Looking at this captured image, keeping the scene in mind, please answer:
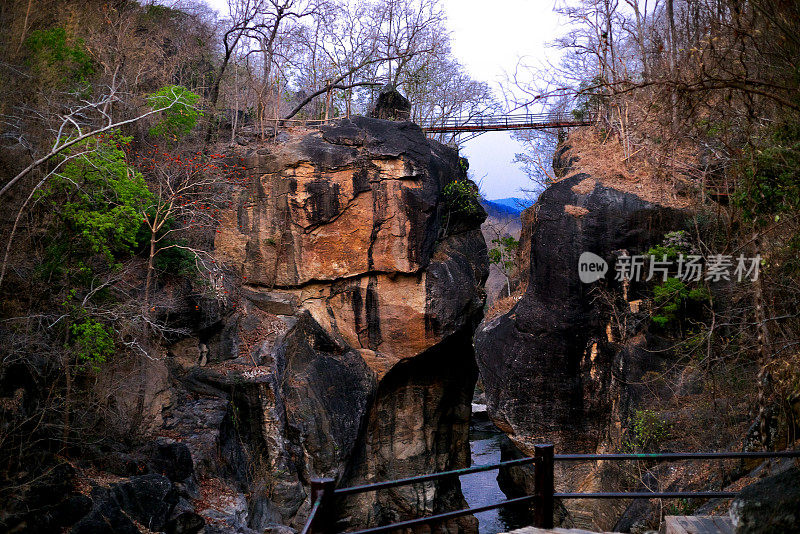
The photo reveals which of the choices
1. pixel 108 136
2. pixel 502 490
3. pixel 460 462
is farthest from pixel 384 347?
pixel 108 136

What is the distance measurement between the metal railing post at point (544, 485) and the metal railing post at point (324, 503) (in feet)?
4.89

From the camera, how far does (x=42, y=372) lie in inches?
425

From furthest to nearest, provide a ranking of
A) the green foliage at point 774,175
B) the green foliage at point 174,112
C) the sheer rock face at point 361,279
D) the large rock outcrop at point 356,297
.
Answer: the sheer rock face at point 361,279 < the large rock outcrop at point 356,297 < the green foliage at point 174,112 < the green foliage at point 774,175

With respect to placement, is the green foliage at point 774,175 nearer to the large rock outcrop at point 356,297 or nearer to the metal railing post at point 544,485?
the metal railing post at point 544,485

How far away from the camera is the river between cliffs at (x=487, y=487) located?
2016cm

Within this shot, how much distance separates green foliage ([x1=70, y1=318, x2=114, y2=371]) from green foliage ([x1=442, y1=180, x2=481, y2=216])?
11.5m

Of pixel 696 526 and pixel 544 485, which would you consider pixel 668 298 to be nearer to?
pixel 696 526

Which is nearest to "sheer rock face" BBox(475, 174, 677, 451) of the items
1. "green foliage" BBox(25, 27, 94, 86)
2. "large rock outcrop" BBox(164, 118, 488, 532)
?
"large rock outcrop" BBox(164, 118, 488, 532)

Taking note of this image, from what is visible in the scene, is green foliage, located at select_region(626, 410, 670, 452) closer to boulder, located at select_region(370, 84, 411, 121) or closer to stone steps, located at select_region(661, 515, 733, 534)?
stone steps, located at select_region(661, 515, 733, 534)

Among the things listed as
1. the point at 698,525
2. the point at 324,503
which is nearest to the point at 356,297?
the point at 698,525

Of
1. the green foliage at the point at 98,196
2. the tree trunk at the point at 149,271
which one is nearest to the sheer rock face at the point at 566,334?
the tree trunk at the point at 149,271

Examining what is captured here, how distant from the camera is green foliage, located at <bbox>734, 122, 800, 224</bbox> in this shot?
551 centimetres

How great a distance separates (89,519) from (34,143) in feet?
25.5

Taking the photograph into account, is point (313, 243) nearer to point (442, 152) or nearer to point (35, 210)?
point (442, 152)
